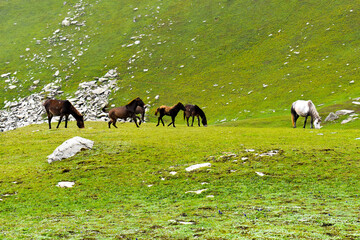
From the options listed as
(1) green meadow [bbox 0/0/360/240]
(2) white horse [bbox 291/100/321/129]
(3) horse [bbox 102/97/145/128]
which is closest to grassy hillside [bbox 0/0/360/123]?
(1) green meadow [bbox 0/0/360/240]

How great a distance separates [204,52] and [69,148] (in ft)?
253

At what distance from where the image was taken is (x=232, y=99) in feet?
236

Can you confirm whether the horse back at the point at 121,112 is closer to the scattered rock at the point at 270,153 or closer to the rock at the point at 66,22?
the scattered rock at the point at 270,153

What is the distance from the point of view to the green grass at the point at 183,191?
319 inches

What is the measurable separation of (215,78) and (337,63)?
30.4 metres

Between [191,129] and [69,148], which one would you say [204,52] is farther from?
[69,148]

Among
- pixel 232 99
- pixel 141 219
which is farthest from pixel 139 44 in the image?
pixel 141 219

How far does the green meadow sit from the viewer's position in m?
9.62

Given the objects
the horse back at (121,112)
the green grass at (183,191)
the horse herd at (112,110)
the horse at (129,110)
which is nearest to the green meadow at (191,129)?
the green grass at (183,191)

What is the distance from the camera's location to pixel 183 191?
13.6 metres

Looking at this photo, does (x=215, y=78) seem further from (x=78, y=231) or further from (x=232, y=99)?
(x=78, y=231)

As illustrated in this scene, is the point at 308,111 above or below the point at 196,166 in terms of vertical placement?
above

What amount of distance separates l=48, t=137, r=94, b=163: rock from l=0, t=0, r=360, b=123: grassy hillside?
45793 millimetres

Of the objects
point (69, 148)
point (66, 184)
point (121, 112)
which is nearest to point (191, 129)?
point (121, 112)
